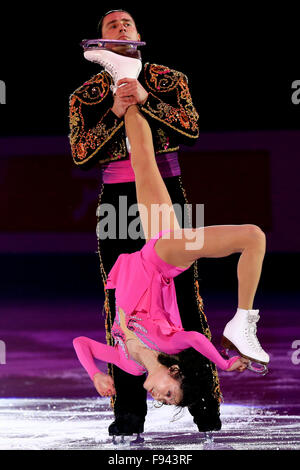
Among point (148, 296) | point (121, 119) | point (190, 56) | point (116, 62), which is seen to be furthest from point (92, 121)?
point (190, 56)

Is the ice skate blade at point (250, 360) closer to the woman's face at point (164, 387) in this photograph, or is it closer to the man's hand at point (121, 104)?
the woman's face at point (164, 387)

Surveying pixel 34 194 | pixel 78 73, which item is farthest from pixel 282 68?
pixel 34 194

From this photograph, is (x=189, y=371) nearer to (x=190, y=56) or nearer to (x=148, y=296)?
(x=148, y=296)

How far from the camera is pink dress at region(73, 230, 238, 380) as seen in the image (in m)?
3.04

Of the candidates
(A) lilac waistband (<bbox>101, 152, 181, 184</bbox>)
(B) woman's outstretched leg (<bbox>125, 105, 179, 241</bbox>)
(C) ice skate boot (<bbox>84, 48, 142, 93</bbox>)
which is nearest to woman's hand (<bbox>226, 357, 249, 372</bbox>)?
(B) woman's outstretched leg (<bbox>125, 105, 179, 241</bbox>)

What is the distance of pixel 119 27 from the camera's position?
3.35 metres

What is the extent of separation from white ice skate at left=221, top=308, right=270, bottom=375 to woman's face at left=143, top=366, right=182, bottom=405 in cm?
25

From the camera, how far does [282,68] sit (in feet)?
25.3

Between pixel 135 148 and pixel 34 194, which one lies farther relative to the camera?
pixel 34 194

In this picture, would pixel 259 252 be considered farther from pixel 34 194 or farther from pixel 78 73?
pixel 34 194

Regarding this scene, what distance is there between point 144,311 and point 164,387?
0.30 meters

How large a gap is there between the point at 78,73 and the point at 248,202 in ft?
8.38

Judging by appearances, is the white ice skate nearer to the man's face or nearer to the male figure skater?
the male figure skater

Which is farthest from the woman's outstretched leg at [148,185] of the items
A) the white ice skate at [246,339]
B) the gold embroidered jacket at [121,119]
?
the white ice skate at [246,339]
